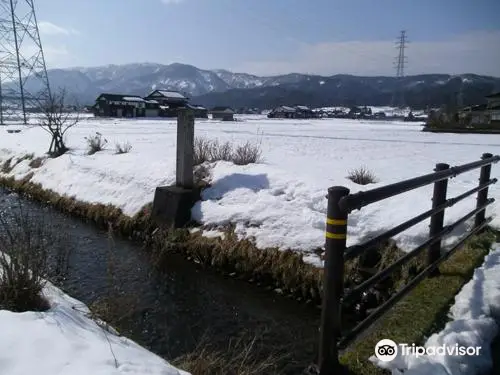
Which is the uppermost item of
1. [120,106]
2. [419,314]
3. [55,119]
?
[120,106]

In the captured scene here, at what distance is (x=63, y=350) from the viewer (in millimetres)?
2652

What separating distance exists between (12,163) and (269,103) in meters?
186

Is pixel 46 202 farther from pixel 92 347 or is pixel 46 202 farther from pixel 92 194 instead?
pixel 92 347

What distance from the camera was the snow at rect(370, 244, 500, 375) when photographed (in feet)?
8.71

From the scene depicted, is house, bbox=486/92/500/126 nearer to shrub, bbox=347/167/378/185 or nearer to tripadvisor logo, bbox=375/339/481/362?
shrub, bbox=347/167/378/185

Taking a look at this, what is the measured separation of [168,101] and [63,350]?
86.4m

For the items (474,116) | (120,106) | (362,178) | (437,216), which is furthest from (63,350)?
(120,106)

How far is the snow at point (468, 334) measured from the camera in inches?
105

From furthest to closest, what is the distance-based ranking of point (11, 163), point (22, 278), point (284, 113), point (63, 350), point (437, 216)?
point (284, 113) < point (11, 163) < point (437, 216) < point (22, 278) < point (63, 350)

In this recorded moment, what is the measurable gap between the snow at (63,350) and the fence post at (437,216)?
123 inches

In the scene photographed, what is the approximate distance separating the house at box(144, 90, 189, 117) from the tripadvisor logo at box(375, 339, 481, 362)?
78715 mm

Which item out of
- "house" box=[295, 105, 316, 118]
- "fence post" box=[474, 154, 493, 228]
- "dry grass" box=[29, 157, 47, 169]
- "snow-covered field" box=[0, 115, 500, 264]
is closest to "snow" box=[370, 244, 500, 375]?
"fence post" box=[474, 154, 493, 228]

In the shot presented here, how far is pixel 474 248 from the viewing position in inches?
212

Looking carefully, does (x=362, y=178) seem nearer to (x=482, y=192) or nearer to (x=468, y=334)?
(x=482, y=192)
